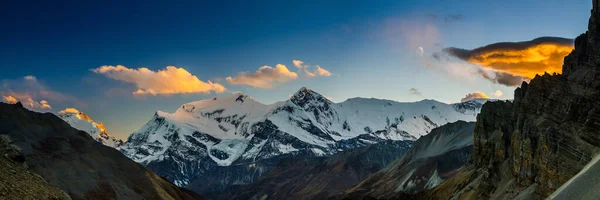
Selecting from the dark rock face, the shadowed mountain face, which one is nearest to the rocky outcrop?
the shadowed mountain face

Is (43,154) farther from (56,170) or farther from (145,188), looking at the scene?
(145,188)

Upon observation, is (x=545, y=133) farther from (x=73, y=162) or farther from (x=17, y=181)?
(x=73, y=162)

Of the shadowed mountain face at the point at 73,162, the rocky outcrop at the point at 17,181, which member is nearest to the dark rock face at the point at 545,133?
the rocky outcrop at the point at 17,181

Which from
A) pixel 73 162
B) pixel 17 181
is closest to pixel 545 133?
pixel 17 181

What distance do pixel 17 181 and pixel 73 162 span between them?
238 feet

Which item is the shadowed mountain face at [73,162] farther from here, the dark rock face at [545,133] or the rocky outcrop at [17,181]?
the dark rock face at [545,133]

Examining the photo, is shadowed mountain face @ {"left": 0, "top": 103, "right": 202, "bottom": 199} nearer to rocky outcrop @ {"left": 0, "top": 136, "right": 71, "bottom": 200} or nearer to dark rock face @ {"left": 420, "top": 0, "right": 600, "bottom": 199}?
rocky outcrop @ {"left": 0, "top": 136, "right": 71, "bottom": 200}

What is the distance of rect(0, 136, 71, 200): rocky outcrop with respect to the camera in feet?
137

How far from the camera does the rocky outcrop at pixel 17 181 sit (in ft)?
137

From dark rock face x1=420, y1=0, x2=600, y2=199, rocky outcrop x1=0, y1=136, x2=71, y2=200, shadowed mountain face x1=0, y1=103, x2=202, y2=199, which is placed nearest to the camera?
rocky outcrop x1=0, y1=136, x2=71, y2=200

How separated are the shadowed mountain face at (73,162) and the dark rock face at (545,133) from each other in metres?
76.1

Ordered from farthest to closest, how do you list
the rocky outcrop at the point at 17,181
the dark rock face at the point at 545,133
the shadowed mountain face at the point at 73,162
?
1. the shadowed mountain face at the point at 73,162
2. the dark rock face at the point at 545,133
3. the rocky outcrop at the point at 17,181

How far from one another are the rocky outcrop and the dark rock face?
5982 cm

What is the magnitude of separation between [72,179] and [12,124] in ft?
99.4
